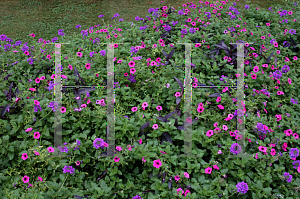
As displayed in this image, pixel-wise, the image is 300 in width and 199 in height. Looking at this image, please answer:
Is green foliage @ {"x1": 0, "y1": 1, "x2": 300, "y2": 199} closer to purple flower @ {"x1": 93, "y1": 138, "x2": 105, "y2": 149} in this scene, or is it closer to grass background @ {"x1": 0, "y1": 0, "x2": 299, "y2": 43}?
purple flower @ {"x1": 93, "y1": 138, "x2": 105, "y2": 149}

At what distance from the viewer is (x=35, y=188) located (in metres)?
1.83

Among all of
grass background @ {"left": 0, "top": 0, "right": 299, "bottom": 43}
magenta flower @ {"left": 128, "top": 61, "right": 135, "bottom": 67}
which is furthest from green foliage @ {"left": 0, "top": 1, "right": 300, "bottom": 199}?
grass background @ {"left": 0, "top": 0, "right": 299, "bottom": 43}

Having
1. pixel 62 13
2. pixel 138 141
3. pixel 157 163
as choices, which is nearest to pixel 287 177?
pixel 157 163

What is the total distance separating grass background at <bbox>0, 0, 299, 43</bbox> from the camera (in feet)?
17.8

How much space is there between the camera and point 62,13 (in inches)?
240

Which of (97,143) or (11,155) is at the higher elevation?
(97,143)

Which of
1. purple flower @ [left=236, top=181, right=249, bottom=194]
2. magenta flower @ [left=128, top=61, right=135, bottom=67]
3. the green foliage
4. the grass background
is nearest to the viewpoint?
purple flower @ [left=236, top=181, right=249, bottom=194]

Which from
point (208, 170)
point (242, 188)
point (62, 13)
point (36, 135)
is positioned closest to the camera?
point (242, 188)

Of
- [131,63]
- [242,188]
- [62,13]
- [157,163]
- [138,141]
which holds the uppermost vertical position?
[62,13]

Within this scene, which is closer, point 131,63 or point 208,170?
point 208,170

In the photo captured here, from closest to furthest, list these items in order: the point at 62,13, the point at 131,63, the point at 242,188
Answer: the point at 242,188
the point at 131,63
the point at 62,13

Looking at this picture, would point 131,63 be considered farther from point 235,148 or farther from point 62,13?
point 62,13

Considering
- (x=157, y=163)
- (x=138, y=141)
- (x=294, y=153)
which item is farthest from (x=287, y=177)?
(x=138, y=141)

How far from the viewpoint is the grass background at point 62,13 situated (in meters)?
5.41
